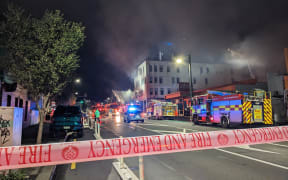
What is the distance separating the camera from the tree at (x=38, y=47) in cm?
799

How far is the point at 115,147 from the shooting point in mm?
A: 3574

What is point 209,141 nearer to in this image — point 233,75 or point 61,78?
point 61,78

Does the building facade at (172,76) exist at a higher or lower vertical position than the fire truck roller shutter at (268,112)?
higher

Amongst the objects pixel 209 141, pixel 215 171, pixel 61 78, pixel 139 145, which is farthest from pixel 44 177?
pixel 61 78

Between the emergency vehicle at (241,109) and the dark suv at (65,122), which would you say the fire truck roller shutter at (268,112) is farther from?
the dark suv at (65,122)

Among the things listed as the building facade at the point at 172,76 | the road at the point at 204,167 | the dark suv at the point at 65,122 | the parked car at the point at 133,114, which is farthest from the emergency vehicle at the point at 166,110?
the building facade at the point at 172,76

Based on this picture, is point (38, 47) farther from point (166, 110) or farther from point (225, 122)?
point (166, 110)

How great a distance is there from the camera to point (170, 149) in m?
3.85

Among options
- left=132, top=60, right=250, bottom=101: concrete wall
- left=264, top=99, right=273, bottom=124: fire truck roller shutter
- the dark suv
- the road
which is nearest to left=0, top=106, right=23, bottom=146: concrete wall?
the road

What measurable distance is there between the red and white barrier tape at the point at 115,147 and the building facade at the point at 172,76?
173ft

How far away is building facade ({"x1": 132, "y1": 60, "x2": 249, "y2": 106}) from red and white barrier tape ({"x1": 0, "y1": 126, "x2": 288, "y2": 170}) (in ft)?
173

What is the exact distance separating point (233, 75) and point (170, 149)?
64.3 metres

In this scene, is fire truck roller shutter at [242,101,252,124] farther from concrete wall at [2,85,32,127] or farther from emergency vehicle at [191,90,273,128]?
concrete wall at [2,85,32,127]

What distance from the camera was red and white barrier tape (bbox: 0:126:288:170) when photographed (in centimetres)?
325
